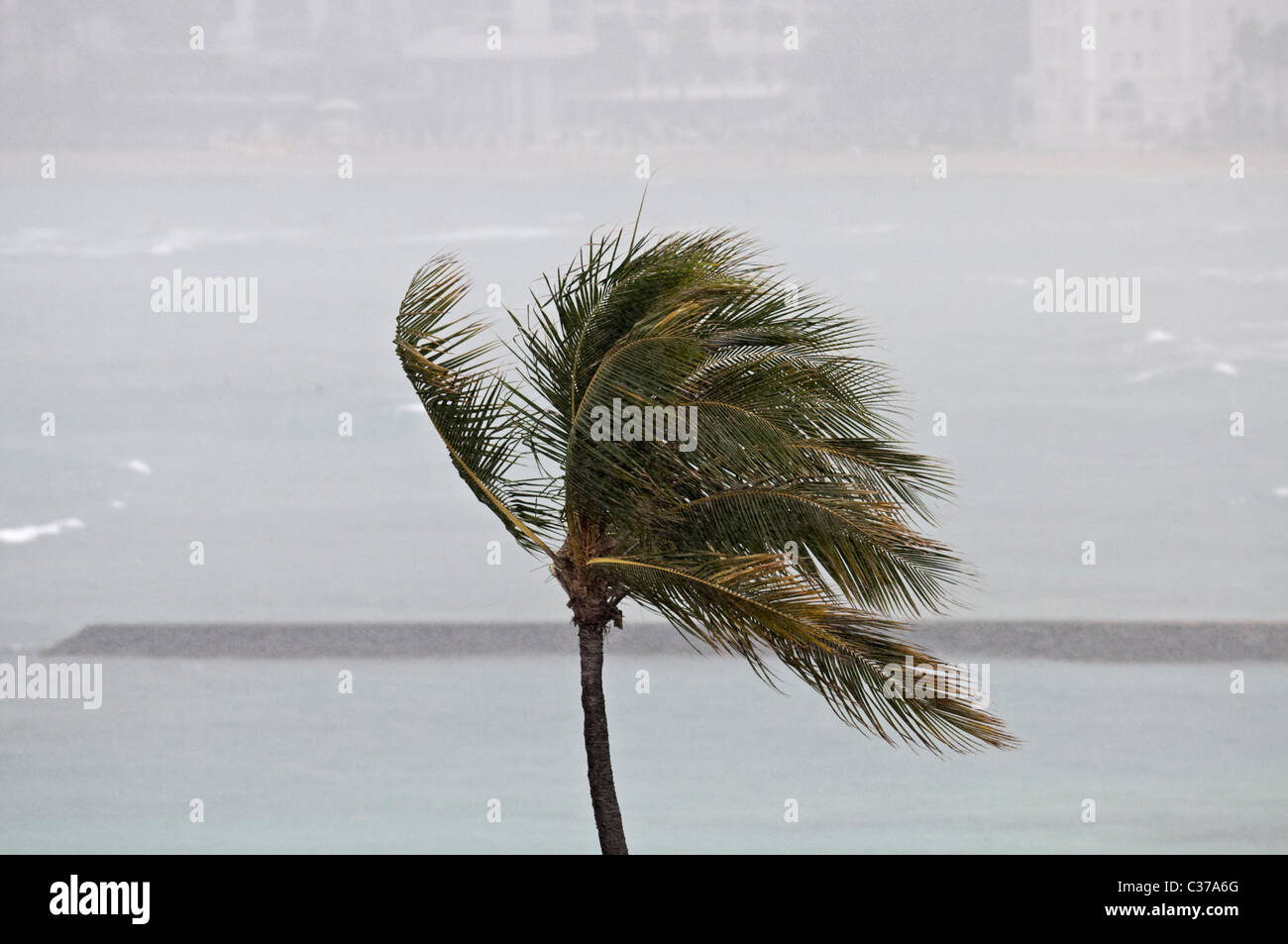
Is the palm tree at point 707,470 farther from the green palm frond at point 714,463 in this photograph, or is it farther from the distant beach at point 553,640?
the distant beach at point 553,640

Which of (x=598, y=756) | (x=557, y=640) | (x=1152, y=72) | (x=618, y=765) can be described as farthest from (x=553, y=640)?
(x=598, y=756)

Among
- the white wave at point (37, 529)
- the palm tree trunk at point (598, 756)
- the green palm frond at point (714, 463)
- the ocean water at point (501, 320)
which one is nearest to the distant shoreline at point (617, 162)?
the ocean water at point (501, 320)

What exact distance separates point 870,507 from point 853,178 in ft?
40.5

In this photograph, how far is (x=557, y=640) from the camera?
768 inches

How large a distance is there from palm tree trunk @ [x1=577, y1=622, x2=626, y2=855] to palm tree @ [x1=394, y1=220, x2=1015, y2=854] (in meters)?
0.01

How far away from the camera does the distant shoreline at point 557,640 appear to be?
19.0 m

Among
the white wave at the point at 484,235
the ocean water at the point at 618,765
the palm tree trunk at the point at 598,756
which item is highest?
the white wave at the point at 484,235

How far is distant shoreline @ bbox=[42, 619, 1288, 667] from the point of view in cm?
1895

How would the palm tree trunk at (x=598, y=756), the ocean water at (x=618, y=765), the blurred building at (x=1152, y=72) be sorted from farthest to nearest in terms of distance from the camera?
the blurred building at (x=1152, y=72), the ocean water at (x=618, y=765), the palm tree trunk at (x=598, y=756)

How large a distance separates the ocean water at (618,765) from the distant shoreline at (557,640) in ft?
0.54

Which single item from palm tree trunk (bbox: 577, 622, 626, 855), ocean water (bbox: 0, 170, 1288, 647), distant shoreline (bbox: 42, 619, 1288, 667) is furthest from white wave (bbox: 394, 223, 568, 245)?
palm tree trunk (bbox: 577, 622, 626, 855)

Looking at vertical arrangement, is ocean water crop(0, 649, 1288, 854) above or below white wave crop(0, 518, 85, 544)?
below

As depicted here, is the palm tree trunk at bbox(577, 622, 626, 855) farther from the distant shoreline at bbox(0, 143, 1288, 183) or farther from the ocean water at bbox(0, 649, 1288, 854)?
the distant shoreline at bbox(0, 143, 1288, 183)

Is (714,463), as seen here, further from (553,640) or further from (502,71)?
(502,71)
